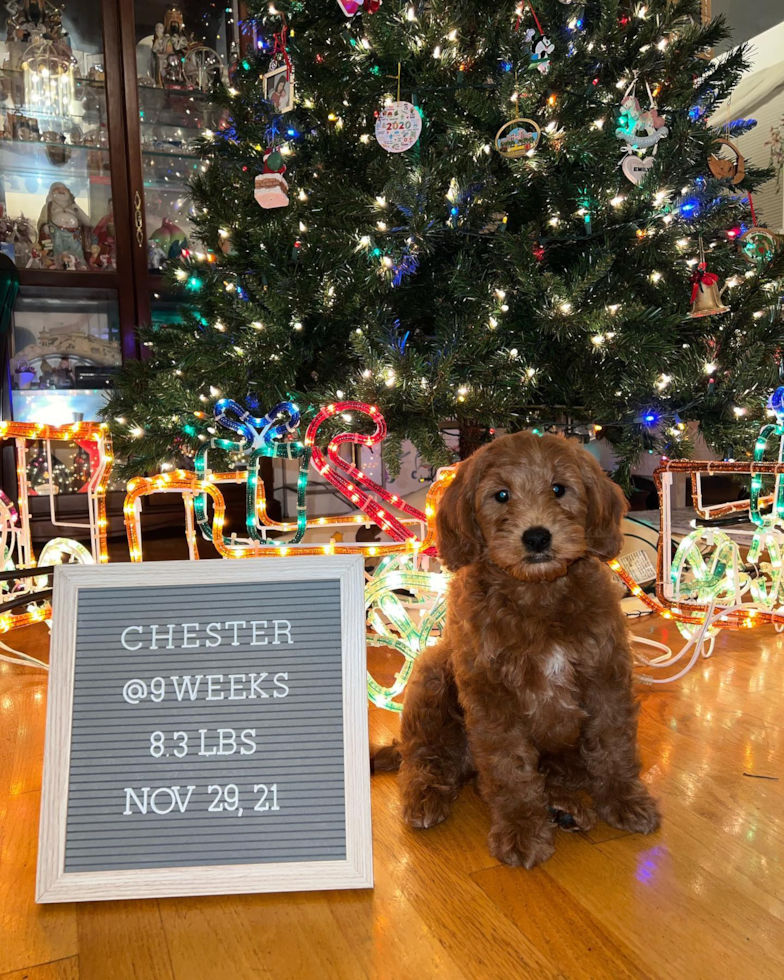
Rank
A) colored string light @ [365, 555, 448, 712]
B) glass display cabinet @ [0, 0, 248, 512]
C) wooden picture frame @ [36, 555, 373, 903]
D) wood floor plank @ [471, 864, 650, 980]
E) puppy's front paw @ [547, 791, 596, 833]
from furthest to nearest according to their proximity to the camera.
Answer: glass display cabinet @ [0, 0, 248, 512] → colored string light @ [365, 555, 448, 712] → puppy's front paw @ [547, 791, 596, 833] → wooden picture frame @ [36, 555, 373, 903] → wood floor plank @ [471, 864, 650, 980]

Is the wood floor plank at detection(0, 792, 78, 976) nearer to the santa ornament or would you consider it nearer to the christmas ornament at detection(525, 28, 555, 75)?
the santa ornament

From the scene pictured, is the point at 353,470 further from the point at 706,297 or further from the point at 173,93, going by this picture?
the point at 173,93

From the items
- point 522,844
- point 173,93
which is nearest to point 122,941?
point 522,844

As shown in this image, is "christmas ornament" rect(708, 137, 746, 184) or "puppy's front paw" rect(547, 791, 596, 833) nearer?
"puppy's front paw" rect(547, 791, 596, 833)

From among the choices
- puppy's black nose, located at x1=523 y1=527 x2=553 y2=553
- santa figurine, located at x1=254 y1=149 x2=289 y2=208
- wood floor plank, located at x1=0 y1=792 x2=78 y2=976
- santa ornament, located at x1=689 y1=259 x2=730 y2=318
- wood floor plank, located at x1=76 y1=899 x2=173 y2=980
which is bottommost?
wood floor plank, located at x1=0 y1=792 x2=78 y2=976

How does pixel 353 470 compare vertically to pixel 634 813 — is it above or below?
above

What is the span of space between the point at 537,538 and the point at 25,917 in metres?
0.98

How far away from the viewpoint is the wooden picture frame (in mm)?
1136

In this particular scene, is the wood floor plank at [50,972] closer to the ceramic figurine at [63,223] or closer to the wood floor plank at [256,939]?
the wood floor plank at [256,939]

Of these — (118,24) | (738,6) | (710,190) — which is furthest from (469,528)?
(738,6)

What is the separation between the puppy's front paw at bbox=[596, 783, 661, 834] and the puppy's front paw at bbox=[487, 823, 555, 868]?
148 mm

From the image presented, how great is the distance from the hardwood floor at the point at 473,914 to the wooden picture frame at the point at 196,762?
0.05 metres

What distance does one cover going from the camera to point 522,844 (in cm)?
125

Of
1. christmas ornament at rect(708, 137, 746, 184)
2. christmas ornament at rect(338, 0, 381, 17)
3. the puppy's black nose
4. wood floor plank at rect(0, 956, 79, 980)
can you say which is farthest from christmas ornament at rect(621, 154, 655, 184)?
wood floor plank at rect(0, 956, 79, 980)
